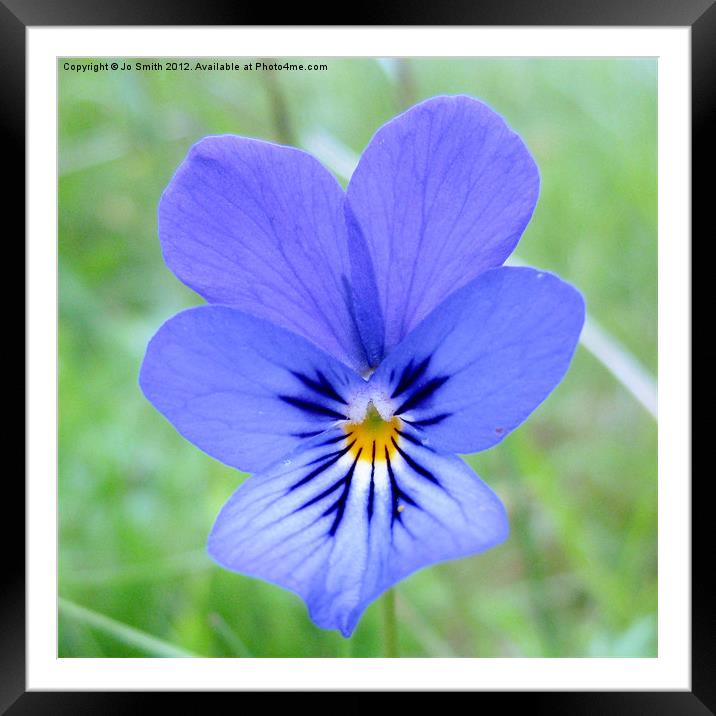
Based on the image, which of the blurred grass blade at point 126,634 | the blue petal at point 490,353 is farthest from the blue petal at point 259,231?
the blurred grass blade at point 126,634

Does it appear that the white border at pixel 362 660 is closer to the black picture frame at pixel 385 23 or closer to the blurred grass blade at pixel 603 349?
the black picture frame at pixel 385 23

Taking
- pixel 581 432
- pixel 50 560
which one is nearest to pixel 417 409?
pixel 50 560

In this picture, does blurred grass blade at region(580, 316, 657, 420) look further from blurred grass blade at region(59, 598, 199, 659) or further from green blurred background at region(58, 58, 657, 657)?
blurred grass blade at region(59, 598, 199, 659)

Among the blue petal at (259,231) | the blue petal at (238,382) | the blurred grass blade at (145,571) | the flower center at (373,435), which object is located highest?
the blue petal at (259,231)

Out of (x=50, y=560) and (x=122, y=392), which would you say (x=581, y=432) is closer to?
(x=122, y=392)

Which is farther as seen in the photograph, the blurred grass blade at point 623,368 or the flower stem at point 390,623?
the blurred grass blade at point 623,368

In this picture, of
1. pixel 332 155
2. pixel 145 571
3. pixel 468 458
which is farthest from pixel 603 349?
pixel 145 571
